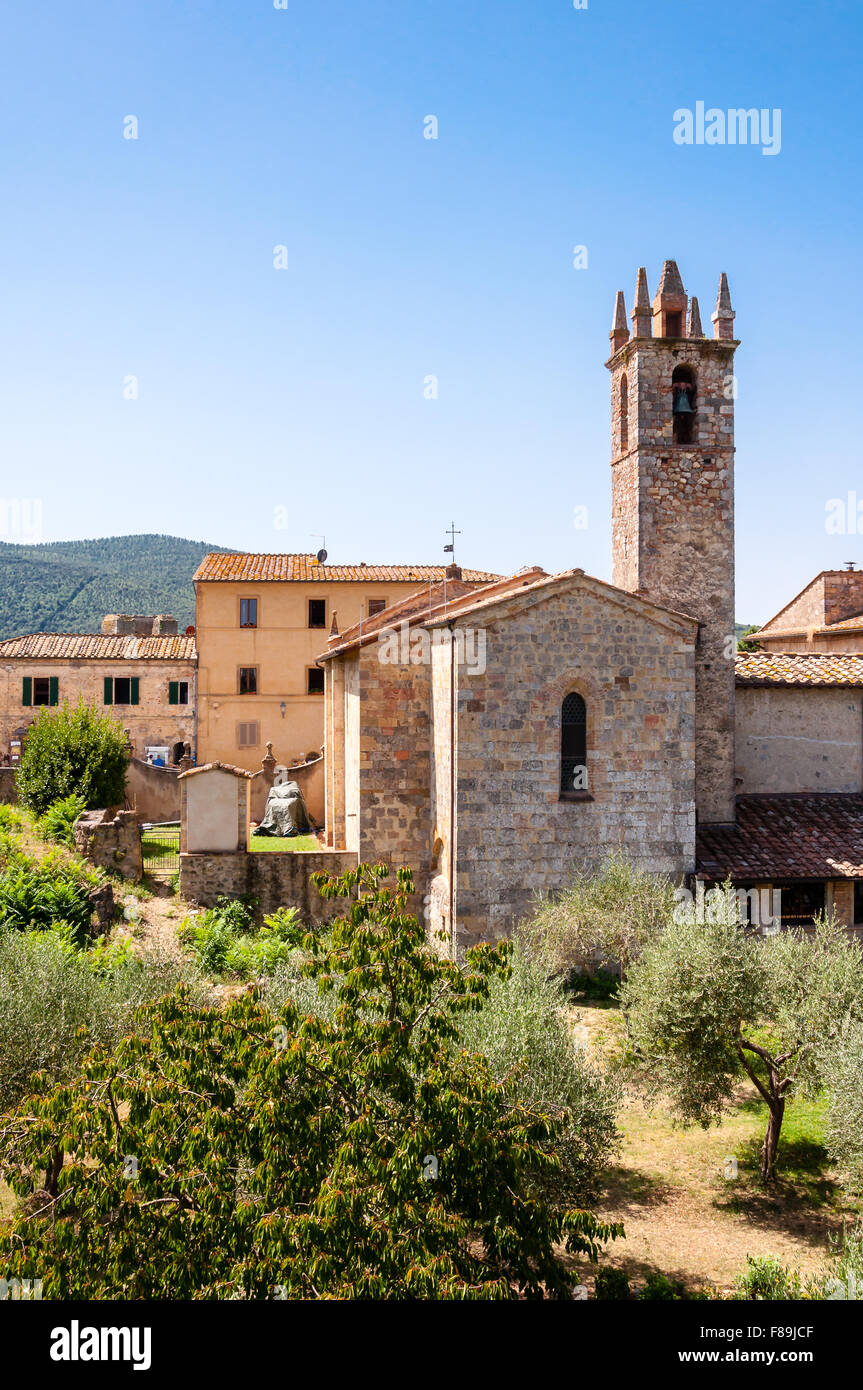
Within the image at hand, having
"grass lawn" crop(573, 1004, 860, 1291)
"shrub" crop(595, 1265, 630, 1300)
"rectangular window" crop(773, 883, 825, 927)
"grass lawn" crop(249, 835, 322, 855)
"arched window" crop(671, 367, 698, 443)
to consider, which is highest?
"arched window" crop(671, 367, 698, 443)

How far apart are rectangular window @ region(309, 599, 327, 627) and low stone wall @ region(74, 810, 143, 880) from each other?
1615 centimetres

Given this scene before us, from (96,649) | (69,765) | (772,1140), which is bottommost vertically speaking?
(772,1140)

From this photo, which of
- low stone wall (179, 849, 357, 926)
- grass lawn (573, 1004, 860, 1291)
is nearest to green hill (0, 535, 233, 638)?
low stone wall (179, 849, 357, 926)

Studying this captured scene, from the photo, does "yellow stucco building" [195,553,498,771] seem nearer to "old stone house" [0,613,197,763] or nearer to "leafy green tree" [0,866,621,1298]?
"old stone house" [0,613,197,763]

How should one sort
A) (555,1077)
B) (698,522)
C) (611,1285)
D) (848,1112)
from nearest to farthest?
(611,1285) < (848,1112) < (555,1077) < (698,522)

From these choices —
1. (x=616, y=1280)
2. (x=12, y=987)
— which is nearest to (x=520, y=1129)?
(x=616, y=1280)

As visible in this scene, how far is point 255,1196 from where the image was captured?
7.73 m

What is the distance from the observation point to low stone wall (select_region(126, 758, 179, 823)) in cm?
2964

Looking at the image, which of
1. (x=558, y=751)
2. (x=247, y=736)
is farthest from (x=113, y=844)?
(x=247, y=736)

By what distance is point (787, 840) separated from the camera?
19.4 metres

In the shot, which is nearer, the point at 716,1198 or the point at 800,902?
the point at 716,1198

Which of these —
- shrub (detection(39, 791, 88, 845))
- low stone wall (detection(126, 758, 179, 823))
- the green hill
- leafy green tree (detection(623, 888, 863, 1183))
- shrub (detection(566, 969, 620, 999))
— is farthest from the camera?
the green hill

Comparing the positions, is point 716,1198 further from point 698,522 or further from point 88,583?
point 88,583

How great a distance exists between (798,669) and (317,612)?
64.3 feet
